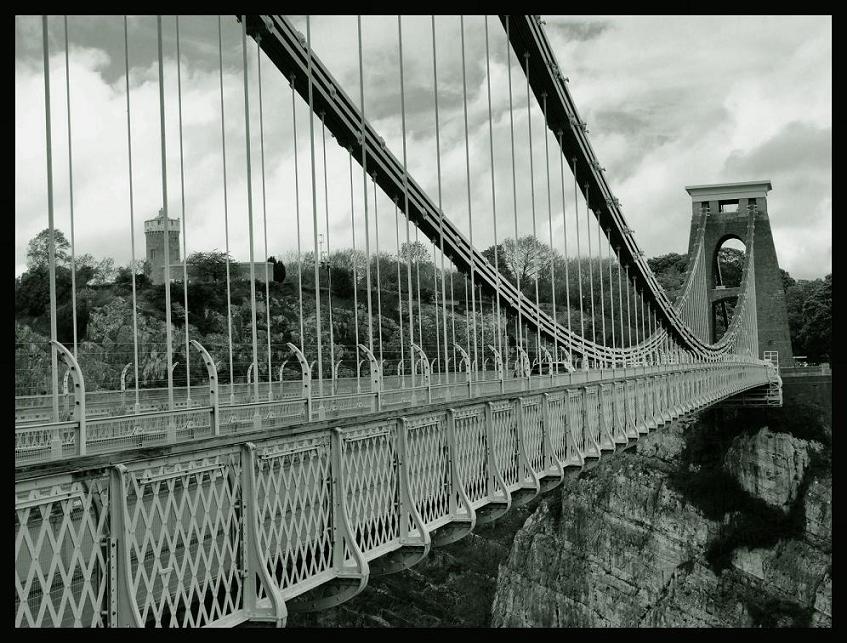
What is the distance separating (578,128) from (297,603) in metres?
21.0

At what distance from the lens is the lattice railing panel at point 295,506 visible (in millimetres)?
6547

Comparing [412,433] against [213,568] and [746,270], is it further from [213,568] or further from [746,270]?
[746,270]

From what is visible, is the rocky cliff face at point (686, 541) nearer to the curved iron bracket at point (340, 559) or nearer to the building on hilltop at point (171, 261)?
the building on hilltop at point (171, 261)

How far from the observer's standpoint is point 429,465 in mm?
9312

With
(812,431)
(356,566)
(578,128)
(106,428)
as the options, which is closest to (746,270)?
(812,431)

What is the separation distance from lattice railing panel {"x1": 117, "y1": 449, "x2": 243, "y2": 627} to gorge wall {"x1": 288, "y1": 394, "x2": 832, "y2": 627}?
1205 inches

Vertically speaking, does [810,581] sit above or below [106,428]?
below

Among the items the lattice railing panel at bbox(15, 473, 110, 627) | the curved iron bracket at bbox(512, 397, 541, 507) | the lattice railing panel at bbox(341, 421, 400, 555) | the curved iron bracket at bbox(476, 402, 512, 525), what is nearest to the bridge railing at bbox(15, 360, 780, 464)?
the curved iron bracket at bbox(476, 402, 512, 525)

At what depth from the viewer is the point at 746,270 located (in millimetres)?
59000

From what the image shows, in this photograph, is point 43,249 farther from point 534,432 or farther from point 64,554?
point 64,554

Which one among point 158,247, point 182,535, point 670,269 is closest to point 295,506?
point 182,535

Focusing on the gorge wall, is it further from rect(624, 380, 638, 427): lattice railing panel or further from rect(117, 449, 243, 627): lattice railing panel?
rect(117, 449, 243, 627): lattice railing panel

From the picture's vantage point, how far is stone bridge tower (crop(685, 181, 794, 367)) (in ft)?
201

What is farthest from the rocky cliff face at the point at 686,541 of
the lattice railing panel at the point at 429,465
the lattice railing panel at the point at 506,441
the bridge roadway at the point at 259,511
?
the lattice railing panel at the point at 429,465
